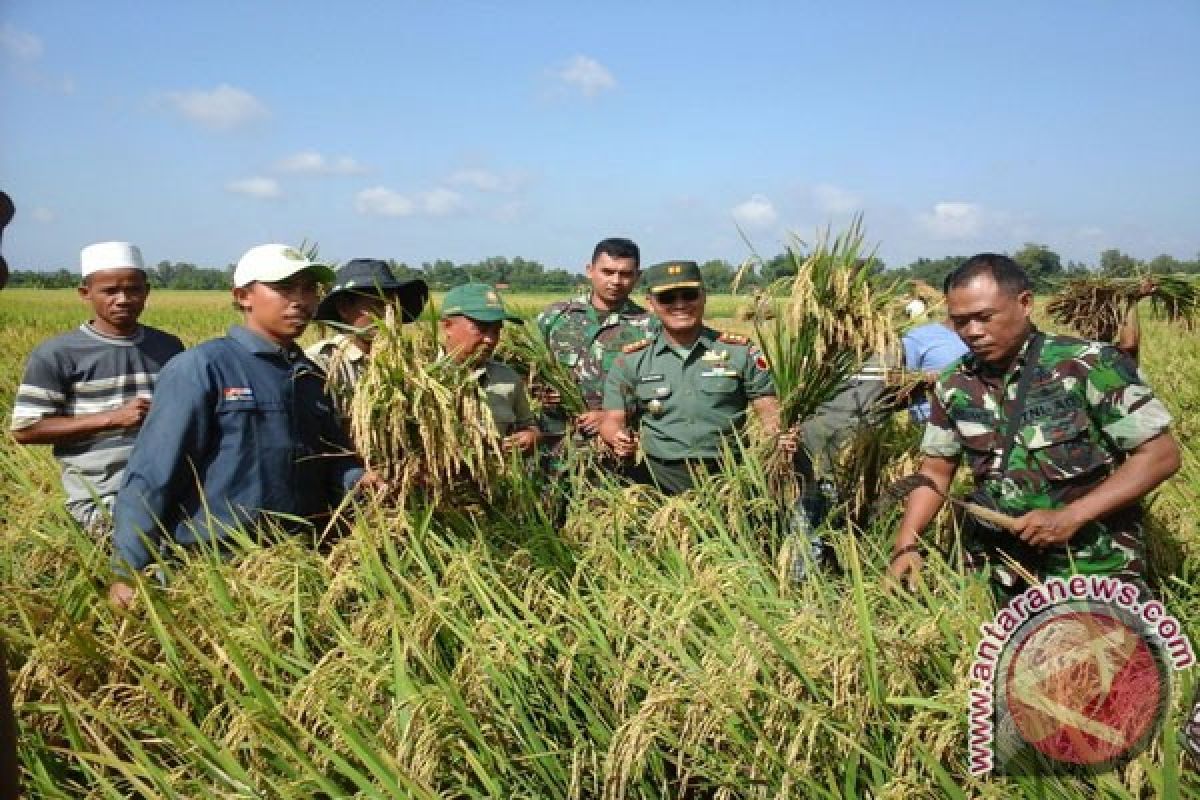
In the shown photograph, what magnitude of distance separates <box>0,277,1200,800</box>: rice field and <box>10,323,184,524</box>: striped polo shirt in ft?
1.69

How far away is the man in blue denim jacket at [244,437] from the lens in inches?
98.0

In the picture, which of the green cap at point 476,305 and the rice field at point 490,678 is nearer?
the rice field at point 490,678

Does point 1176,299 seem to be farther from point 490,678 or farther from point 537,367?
point 490,678

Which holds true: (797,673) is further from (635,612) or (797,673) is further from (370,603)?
(370,603)

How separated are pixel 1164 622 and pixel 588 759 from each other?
1357 millimetres

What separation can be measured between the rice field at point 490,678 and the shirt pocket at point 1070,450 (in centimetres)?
43

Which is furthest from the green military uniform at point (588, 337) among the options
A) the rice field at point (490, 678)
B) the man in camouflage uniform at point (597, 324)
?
the rice field at point (490, 678)

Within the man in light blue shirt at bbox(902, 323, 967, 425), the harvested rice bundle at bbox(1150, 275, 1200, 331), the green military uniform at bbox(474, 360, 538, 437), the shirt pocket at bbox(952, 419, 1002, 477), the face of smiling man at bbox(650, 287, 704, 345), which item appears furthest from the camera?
the harvested rice bundle at bbox(1150, 275, 1200, 331)

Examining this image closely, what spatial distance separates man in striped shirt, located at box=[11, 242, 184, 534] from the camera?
10.7 ft

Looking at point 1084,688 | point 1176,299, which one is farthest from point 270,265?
point 1176,299

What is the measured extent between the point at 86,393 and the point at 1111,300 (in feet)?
16.4

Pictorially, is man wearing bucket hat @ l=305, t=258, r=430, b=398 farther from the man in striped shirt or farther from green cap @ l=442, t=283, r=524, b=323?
the man in striped shirt

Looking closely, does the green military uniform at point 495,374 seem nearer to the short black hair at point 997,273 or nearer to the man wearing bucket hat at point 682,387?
the man wearing bucket hat at point 682,387

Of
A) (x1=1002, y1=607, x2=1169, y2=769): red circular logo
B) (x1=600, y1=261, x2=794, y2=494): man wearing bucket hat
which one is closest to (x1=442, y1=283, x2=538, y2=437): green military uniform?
(x1=600, y1=261, x2=794, y2=494): man wearing bucket hat
